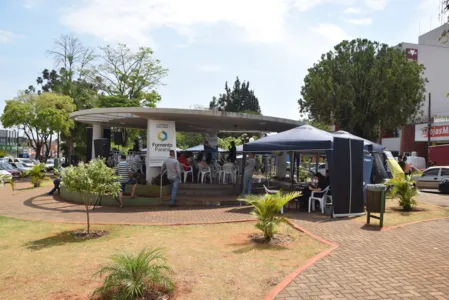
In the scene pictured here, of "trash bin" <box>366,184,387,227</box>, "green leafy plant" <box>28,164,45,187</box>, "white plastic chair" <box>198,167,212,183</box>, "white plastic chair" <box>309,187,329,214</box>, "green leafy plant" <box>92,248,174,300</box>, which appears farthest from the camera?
"green leafy plant" <box>28,164,45,187</box>

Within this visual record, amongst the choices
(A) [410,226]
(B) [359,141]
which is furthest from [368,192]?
(B) [359,141]

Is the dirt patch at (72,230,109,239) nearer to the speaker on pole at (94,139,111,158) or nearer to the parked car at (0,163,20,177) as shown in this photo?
the speaker on pole at (94,139,111,158)

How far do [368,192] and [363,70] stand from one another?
23.2 meters

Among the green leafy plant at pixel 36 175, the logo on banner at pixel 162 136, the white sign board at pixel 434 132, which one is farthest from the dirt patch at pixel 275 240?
the white sign board at pixel 434 132

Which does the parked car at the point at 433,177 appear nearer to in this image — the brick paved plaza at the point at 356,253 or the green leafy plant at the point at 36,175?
the brick paved plaza at the point at 356,253

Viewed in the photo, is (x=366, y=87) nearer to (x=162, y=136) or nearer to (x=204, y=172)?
(x=204, y=172)

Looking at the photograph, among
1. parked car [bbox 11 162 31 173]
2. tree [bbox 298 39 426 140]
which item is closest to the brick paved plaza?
parked car [bbox 11 162 31 173]

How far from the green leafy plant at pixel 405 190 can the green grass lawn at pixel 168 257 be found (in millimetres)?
4366

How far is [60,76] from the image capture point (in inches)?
1421

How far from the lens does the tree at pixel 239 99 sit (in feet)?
179

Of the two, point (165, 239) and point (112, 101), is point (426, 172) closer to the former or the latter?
point (165, 239)

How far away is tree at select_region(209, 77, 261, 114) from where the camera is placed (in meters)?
54.7

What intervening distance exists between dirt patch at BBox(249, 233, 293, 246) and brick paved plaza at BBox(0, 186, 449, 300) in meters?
0.78

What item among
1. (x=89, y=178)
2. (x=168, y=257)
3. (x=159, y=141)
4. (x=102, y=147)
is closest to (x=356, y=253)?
(x=168, y=257)
